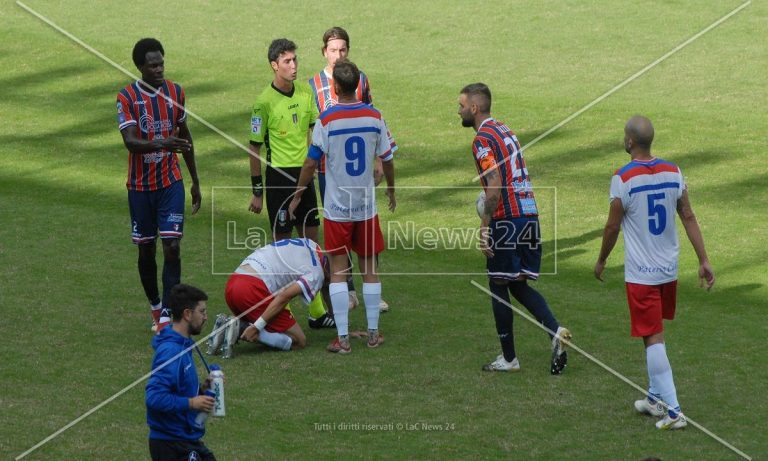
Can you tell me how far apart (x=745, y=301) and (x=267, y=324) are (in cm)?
477

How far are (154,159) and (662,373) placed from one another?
4.73m

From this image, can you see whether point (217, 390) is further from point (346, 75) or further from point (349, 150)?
point (346, 75)

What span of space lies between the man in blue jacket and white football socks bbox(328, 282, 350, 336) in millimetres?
3207

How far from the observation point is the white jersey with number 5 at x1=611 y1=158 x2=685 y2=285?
823 cm

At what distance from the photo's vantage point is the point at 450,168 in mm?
17688

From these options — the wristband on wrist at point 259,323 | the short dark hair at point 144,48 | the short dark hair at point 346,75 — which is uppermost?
the short dark hair at point 144,48

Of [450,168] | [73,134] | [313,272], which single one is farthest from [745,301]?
[73,134]

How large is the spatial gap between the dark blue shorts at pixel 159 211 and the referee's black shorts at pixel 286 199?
1.06m

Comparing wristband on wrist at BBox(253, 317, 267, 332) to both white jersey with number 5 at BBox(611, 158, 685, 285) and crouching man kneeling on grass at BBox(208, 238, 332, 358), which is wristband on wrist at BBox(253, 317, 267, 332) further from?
white jersey with number 5 at BBox(611, 158, 685, 285)

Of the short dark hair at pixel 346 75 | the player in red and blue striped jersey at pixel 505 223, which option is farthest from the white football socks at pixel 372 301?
the short dark hair at pixel 346 75

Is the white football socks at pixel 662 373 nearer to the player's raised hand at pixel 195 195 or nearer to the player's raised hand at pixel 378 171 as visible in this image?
the player's raised hand at pixel 378 171

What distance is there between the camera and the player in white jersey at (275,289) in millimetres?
10094

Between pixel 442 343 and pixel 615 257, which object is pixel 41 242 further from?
pixel 615 257

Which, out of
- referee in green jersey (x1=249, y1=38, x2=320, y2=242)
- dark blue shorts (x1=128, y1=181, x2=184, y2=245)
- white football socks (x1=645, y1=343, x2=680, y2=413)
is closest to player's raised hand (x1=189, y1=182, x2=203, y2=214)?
dark blue shorts (x1=128, y1=181, x2=184, y2=245)
